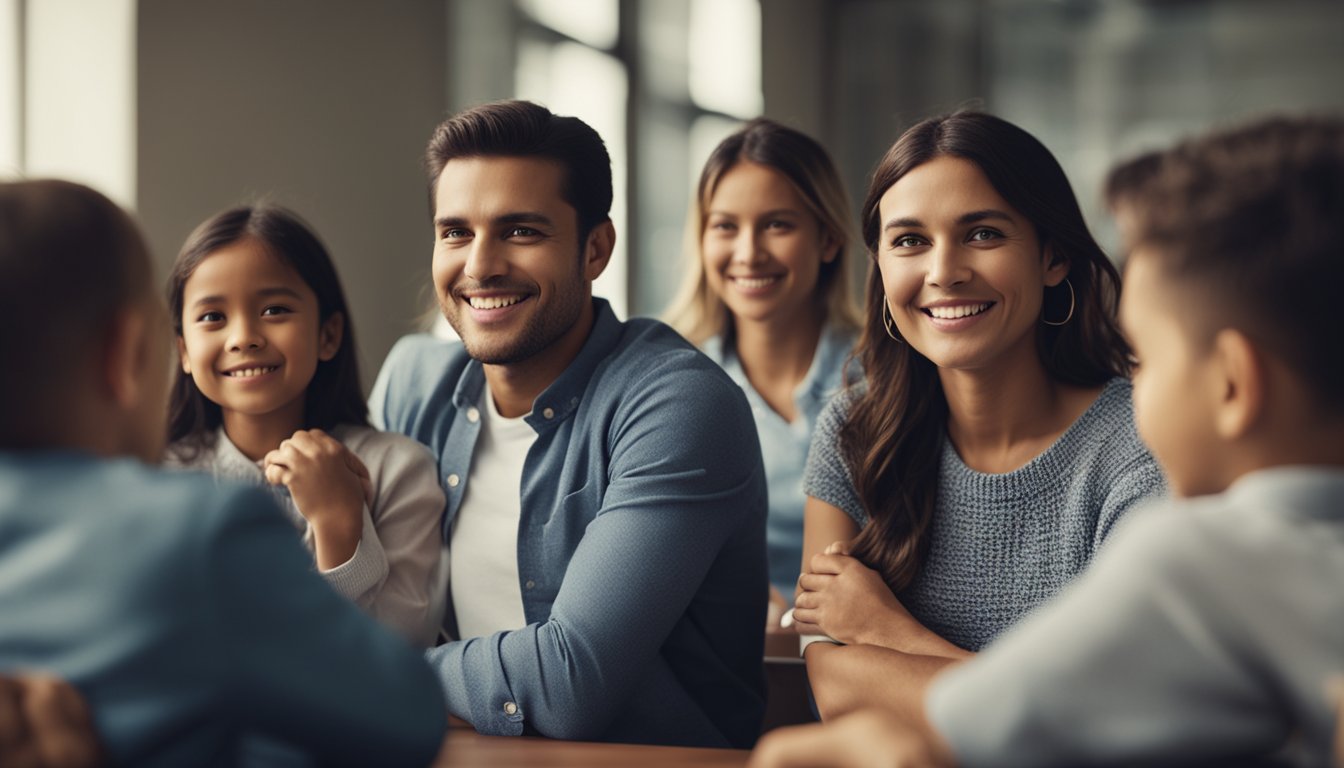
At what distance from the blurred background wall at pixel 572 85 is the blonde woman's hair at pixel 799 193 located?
32.7 inches

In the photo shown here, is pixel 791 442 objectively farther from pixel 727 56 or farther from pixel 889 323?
pixel 727 56

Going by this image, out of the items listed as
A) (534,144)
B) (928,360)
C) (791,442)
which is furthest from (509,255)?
(791,442)

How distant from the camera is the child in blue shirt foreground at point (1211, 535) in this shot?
0.84 metres

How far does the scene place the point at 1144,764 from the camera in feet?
2.80

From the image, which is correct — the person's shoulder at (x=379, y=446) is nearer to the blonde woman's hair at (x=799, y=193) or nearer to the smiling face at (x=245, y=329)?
the smiling face at (x=245, y=329)

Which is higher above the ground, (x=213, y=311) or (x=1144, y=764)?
(x=213, y=311)

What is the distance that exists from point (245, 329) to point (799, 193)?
143 centimetres

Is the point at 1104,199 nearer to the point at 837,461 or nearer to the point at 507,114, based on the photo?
the point at 837,461

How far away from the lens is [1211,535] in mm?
859

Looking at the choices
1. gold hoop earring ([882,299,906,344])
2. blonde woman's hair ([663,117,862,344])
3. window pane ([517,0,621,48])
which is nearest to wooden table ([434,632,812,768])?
gold hoop earring ([882,299,906,344])

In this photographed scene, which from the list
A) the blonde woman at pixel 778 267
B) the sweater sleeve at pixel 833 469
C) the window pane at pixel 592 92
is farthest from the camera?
the window pane at pixel 592 92

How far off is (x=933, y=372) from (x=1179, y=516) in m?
1.11

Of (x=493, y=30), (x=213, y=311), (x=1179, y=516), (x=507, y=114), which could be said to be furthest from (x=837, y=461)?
(x=493, y=30)

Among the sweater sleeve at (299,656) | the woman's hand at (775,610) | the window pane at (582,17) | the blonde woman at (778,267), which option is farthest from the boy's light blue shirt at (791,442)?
the window pane at (582,17)
